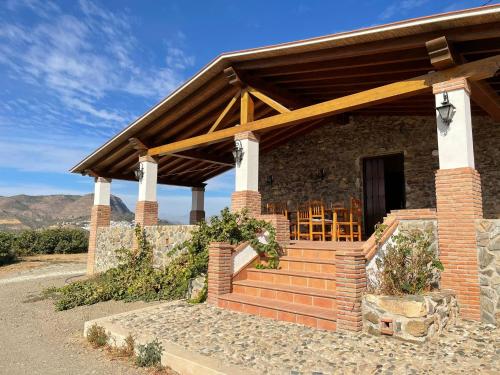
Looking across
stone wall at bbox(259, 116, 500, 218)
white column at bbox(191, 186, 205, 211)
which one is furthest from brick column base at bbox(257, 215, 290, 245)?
white column at bbox(191, 186, 205, 211)

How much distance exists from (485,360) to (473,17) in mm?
4347

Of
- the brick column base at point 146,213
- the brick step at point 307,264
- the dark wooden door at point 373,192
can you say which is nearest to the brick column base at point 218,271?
the brick step at point 307,264

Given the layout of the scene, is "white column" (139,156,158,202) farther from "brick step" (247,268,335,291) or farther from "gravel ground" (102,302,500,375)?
"gravel ground" (102,302,500,375)

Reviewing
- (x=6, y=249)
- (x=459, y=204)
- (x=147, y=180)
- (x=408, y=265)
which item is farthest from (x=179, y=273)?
(x=6, y=249)

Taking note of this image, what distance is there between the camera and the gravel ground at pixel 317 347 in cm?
360

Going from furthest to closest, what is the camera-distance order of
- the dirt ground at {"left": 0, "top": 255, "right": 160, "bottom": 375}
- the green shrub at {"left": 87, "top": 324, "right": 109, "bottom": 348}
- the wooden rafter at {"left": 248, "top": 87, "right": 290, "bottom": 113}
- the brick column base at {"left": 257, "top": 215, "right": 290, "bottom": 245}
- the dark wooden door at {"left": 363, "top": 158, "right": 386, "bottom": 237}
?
the dark wooden door at {"left": 363, "top": 158, "right": 386, "bottom": 237} < the wooden rafter at {"left": 248, "top": 87, "right": 290, "bottom": 113} < the brick column base at {"left": 257, "top": 215, "right": 290, "bottom": 245} < the green shrub at {"left": 87, "top": 324, "right": 109, "bottom": 348} < the dirt ground at {"left": 0, "top": 255, "right": 160, "bottom": 375}

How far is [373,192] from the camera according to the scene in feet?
34.7

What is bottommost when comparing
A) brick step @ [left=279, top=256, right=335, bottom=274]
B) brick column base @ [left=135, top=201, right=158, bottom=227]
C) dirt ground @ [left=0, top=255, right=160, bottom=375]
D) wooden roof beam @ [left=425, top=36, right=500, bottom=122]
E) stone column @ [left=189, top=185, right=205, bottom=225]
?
dirt ground @ [left=0, top=255, right=160, bottom=375]

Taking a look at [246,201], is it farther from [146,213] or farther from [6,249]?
[6,249]

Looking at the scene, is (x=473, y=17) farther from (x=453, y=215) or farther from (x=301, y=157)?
(x=301, y=157)

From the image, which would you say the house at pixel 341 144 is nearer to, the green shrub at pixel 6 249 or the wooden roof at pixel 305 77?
the wooden roof at pixel 305 77

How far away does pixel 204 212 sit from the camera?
16.1 m

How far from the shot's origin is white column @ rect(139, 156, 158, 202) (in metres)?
10.7

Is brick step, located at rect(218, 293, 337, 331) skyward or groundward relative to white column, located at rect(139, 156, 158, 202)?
groundward
